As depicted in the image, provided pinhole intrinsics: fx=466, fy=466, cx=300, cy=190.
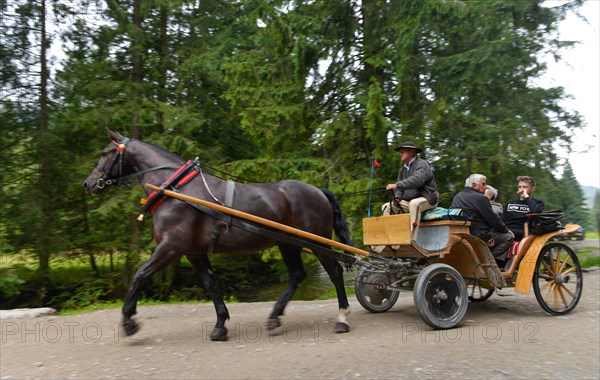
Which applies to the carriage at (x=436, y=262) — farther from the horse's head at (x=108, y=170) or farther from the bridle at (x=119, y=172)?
the horse's head at (x=108, y=170)

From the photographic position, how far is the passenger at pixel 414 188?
18.9ft

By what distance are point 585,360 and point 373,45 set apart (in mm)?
7767

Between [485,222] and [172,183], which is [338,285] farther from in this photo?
[172,183]

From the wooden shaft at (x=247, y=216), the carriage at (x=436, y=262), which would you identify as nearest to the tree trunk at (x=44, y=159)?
the wooden shaft at (x=247, y=216)

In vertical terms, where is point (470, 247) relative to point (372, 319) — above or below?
above

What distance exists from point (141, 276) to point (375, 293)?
3371 mm

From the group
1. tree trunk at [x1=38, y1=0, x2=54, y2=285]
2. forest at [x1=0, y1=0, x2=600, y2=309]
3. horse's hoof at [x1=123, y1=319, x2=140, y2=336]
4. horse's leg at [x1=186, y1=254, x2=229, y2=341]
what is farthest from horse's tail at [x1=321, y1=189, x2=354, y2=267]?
tree trunk at [x1=38, y1=0, x2=54, y2=285]

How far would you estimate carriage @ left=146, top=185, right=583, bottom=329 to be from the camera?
5.54 metres

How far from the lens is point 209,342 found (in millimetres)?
5324

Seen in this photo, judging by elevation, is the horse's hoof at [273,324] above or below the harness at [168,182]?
below

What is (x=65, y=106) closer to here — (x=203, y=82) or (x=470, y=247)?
(x=203, y=82)

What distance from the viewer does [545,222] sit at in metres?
6.38

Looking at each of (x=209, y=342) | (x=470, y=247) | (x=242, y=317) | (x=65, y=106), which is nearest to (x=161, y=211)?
(x=209, y=342)

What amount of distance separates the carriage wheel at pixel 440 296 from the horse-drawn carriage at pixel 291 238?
12mm
